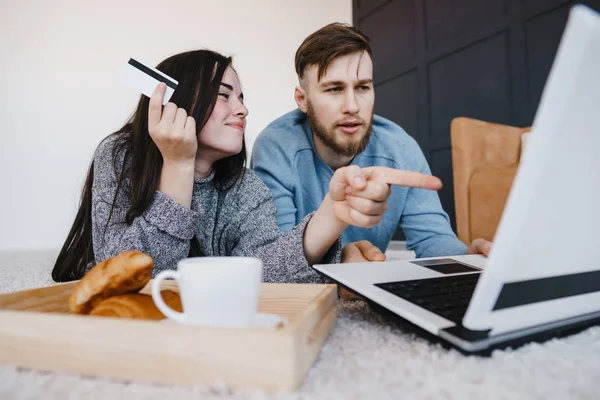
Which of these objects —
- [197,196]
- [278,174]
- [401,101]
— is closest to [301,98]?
[278,174]

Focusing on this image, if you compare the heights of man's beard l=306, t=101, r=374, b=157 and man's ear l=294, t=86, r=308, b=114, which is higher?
man's ear l=294, t=86, r=308, b=114

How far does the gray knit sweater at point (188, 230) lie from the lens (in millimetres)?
789

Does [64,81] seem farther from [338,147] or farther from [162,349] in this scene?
[162,349]

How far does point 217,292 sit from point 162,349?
60 mm

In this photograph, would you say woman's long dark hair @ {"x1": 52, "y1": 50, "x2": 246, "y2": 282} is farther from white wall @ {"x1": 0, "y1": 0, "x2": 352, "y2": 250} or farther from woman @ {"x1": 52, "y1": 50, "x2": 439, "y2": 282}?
white wall @ {"x1": 0, "y1": 0, "x2": 352, "y2": 250}

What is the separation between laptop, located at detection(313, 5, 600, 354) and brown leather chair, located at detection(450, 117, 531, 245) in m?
1.52

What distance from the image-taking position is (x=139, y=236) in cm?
80

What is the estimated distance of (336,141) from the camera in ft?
4.28

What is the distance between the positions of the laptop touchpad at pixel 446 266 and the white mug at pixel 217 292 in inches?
14.7

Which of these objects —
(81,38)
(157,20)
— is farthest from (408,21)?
(81,38)

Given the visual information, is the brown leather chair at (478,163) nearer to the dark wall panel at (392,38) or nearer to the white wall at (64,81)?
the dark wall panel at (392,38)

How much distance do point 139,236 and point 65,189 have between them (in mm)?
2769

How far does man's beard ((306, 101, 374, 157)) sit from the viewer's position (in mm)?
1306

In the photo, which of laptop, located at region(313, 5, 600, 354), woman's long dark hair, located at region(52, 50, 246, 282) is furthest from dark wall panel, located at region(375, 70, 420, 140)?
laptop, located at region(313, 5, 600, 354)
